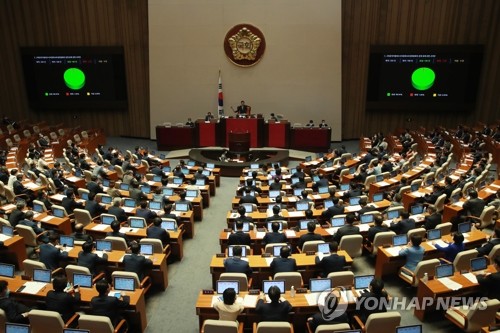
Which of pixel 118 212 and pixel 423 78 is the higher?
pixel 423 78

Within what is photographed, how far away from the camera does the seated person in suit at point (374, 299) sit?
19.8ft

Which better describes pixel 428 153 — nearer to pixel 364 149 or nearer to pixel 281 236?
pixel 364 149

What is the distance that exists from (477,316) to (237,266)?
3681mm

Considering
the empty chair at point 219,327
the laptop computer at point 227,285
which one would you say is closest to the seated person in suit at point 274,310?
the empty chair at point 219,327

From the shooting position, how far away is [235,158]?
1772cm

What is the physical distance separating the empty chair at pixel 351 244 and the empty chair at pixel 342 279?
1629mm

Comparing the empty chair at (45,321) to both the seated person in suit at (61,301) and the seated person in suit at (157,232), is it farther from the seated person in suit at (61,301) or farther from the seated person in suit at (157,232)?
the seated person in suit at (157,232)

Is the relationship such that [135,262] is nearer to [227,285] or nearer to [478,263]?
[227,285]

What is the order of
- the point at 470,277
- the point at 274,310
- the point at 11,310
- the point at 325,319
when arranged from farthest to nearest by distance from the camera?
1. the point at 470,277
2. the point at 11,310
3. the point at 274,310
4. the point at 325,319

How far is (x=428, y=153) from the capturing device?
16.2 meters

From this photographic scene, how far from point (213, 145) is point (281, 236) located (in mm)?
11724

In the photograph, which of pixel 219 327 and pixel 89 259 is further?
pixel 89 259

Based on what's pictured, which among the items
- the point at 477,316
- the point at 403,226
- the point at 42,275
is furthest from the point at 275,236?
the point at 42,275

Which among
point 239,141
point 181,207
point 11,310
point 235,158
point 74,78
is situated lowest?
point 235,158
